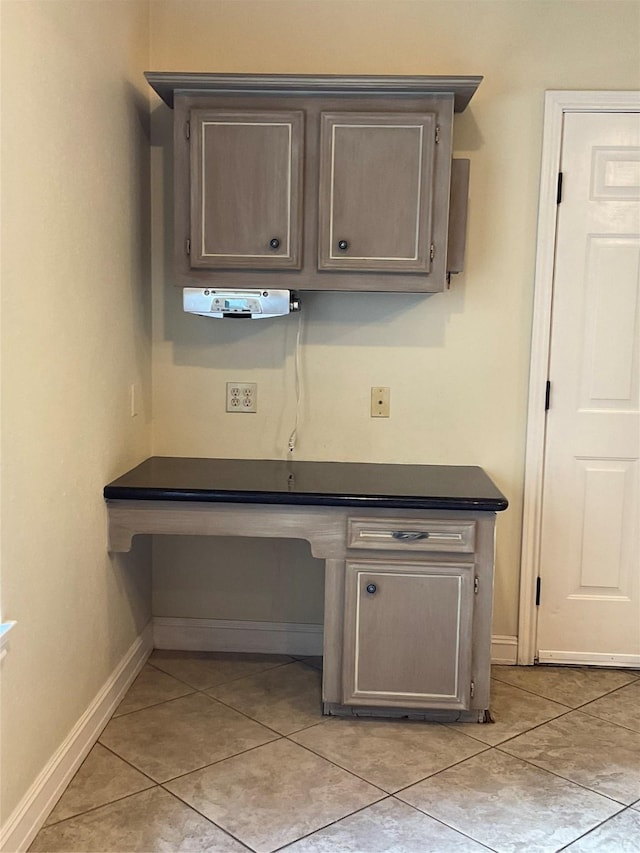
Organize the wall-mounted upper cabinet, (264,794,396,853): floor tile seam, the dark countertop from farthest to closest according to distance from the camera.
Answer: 1. the wall-mounted upper cabinet
2. the dark countertop
3. (264,794,396,853): floor tile seam

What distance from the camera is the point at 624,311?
300cm

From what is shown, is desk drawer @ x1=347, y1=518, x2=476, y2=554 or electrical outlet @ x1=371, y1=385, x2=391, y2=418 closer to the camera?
desk drawer @ x1=347, y1=518, x2=476, y2=554

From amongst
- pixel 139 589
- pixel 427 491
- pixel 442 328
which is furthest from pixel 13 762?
pixel 442 328

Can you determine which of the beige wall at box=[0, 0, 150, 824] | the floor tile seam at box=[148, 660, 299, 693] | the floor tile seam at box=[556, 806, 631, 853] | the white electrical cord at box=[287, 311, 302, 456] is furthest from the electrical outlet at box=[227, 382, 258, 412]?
the floor tile seam at box=[556, 806, 631, 853]

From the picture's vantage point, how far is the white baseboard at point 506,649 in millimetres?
3162

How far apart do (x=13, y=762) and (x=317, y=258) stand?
70.1 inches

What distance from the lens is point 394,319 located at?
3059 millimetres

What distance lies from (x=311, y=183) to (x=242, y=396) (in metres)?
0.87

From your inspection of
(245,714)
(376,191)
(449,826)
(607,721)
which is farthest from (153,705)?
(376,191)

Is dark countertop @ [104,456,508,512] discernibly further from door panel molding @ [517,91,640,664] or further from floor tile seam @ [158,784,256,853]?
floor tile seam @ [158,784,256,853]

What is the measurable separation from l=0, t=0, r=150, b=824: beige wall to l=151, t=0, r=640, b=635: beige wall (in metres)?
0.25

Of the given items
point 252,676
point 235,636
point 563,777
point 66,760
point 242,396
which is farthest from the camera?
point 235,636

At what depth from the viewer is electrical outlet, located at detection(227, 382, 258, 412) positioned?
3.12m

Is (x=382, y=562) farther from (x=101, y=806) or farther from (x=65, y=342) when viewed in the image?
(x=65, y=342)
